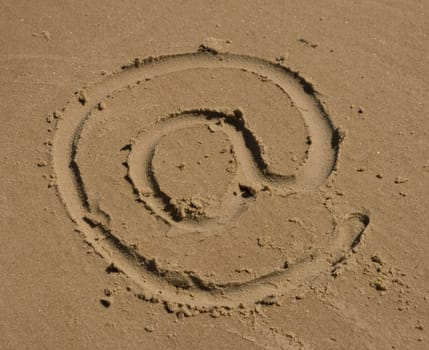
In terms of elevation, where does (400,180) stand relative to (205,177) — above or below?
above

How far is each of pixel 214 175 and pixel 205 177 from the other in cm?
6

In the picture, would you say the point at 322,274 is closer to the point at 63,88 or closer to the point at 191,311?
the point at 191,311

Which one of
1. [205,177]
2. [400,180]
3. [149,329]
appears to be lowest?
[149,329]

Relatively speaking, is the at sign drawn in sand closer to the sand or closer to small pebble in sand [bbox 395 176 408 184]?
the sand

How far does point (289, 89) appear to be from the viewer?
14.4 feet

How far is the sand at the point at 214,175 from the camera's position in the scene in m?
3.42

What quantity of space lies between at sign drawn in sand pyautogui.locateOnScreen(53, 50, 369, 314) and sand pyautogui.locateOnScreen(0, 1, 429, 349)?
0.04 feet

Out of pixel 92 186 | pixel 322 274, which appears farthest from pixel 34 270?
pixel 322 274

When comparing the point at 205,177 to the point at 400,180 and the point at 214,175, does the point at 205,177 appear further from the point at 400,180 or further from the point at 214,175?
the point at 400,180

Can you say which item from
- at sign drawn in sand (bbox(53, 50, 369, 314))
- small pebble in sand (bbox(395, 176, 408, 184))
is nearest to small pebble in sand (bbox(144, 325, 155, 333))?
at sign drawn in sand (bbox(53, 50, 369, 314))

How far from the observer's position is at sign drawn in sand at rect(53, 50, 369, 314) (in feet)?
11.7

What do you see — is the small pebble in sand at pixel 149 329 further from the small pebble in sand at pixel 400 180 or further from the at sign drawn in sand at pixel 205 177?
the small pebble in sand at pixel 400 180

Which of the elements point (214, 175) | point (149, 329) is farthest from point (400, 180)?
point (149, 329)

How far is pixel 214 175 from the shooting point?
3.99m
